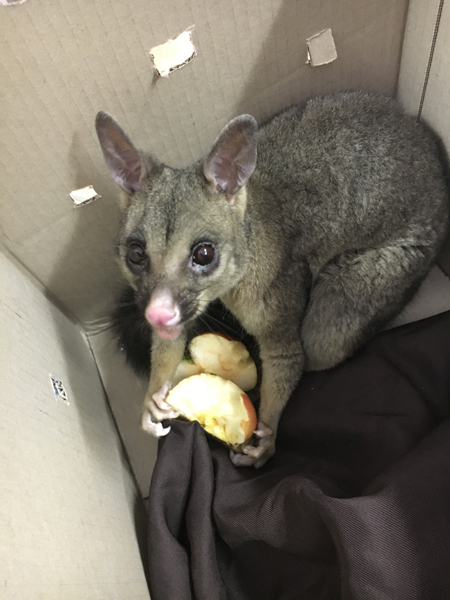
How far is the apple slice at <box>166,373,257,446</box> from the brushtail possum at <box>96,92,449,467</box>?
0.07 m

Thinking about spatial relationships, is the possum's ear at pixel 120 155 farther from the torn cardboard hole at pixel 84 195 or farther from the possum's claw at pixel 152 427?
the possum's claw at pixel 152 427

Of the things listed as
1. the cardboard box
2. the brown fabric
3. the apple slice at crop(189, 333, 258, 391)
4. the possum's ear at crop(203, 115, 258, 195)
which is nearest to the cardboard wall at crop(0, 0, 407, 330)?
the cardboard box

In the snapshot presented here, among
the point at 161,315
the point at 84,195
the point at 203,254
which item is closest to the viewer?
the point at 161,315

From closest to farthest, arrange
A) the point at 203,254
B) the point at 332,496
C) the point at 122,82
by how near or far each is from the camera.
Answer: the point at 203,254, the point at 332,496, the point at 122,82

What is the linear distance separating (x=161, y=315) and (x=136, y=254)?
0.29 meters

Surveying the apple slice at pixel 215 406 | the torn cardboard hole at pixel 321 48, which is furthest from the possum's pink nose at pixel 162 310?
the torn cardboard hole at pixel 321 48

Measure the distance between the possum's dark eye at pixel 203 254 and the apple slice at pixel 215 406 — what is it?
0.64 meters

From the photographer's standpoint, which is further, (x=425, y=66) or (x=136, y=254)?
(x=425, y=66)

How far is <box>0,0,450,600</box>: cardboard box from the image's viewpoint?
62.2 inches

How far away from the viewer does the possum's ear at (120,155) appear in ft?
5.70

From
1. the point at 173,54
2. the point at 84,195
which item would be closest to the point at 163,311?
the point at 84,195

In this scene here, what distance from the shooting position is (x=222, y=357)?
90.7 inches

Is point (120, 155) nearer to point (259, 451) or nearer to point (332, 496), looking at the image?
point (259, 451)

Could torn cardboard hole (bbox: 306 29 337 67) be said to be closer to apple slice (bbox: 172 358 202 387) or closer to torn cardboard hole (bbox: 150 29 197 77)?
torn cardboard hole (bbox: 150 29 197 77)
